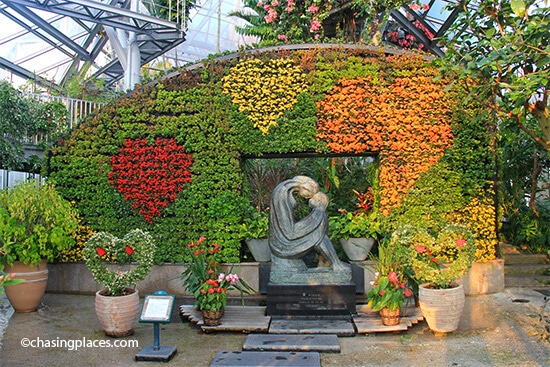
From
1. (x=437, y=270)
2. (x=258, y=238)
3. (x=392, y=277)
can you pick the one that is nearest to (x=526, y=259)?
(x=437, y=270)

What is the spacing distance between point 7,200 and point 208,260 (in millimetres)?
3220

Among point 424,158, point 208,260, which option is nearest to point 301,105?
point 424,158

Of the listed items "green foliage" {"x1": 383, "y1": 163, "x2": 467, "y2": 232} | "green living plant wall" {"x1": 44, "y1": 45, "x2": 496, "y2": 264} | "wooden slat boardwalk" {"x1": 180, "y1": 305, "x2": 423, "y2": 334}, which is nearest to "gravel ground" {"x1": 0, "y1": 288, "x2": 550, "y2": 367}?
"wooden slat boardwalk" {"x1": 180, "y1": 305, "x2": 423, "y2": 334}

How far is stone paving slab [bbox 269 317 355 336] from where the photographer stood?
623cm

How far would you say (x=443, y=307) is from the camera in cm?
612

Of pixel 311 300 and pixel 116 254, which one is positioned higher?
pixel 116 254

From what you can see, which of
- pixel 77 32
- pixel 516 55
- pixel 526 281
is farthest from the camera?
pixel 77 32

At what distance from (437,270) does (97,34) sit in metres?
18.4

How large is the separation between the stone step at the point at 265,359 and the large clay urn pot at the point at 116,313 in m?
1.40

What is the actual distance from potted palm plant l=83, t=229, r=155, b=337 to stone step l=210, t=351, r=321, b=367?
1.43m

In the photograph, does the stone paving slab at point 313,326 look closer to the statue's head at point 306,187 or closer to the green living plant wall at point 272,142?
the statue's head at point 306,187

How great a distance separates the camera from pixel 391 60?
28.8ft

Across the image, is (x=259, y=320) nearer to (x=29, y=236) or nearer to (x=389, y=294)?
(x=389, y=294)

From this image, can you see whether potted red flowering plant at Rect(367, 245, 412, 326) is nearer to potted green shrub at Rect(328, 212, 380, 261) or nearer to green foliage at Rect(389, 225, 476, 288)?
green foliage at Rect(389, 225, 476, 288)
